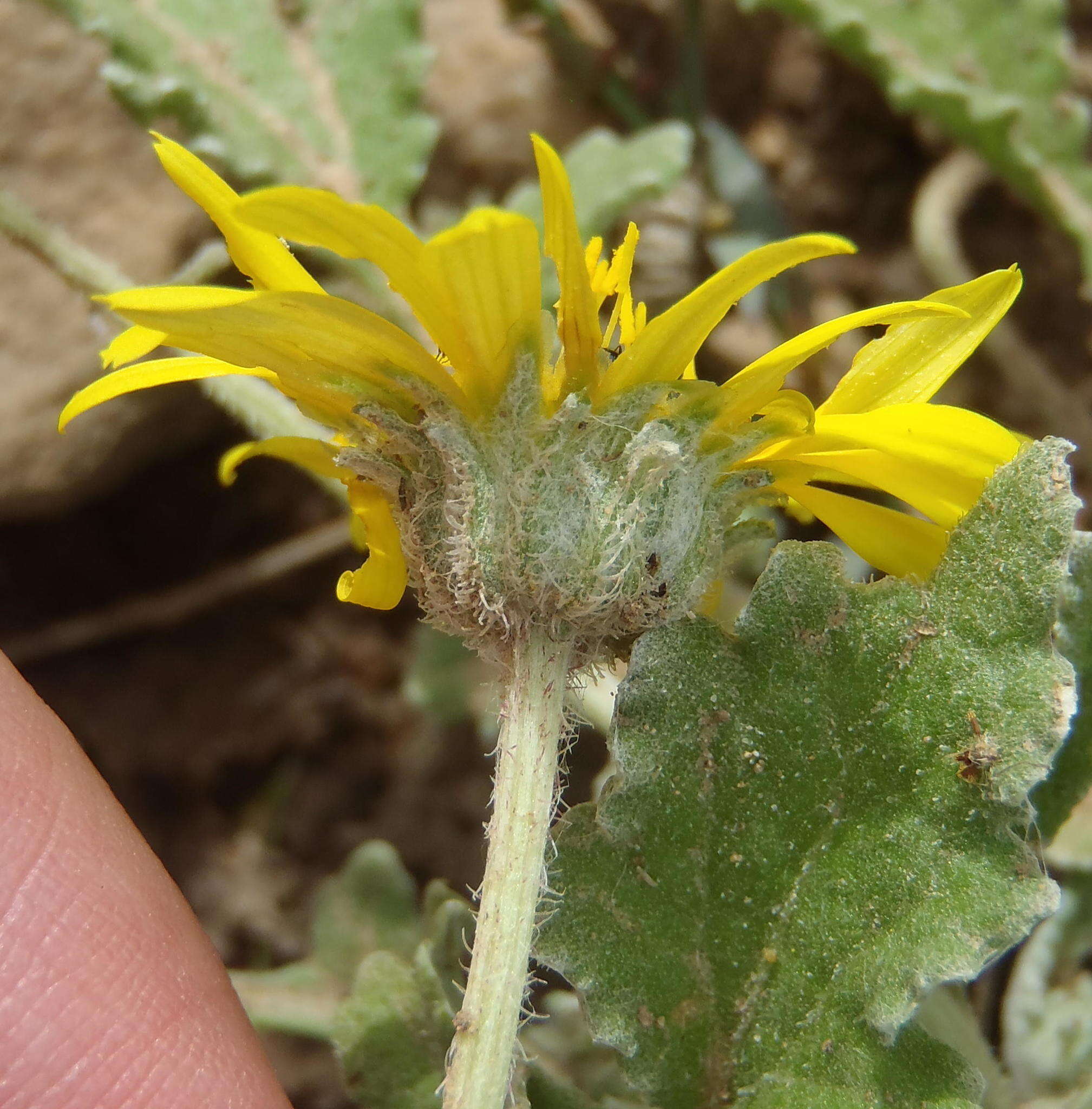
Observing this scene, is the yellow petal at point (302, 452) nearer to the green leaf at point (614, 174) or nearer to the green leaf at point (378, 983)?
the green leaf at point (378, 983)

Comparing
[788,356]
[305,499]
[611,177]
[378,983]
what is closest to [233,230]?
[788,356]

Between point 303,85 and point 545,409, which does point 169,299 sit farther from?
point 303,85

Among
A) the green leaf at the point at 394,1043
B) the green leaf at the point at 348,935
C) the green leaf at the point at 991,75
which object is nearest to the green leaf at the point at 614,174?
the green leaf at the point at 991,75

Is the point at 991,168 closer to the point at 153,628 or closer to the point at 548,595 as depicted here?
the point at 548,595

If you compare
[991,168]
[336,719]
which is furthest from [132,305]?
[991,168]

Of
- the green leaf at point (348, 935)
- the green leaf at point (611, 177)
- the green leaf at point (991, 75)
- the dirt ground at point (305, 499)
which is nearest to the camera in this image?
the green leaf at point (348, 935)

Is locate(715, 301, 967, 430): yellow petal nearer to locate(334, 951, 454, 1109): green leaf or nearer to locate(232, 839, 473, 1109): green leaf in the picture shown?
locate(232, 839, 473, 1109): green leaf
